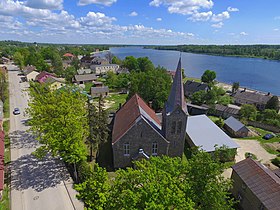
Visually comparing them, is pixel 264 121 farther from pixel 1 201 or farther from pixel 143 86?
pixel 1 201

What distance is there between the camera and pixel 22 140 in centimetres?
3528

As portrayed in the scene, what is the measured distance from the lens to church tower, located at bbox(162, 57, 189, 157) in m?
26.6

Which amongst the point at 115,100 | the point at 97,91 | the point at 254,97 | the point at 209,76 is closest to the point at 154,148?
the point at 115,100

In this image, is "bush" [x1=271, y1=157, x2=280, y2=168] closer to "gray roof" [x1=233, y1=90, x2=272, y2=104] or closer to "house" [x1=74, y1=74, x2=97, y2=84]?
"gray roof" [x1=233, y1=90, x2=272, y2=104]

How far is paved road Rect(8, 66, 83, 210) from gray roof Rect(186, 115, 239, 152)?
20168mm

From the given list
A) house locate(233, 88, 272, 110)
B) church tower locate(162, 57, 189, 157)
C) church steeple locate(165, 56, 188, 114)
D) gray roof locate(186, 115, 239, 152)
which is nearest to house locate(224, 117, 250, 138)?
gray roof locate(186, 115, 239, 152)

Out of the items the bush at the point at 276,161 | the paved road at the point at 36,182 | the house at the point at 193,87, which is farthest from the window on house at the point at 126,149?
the house at the point at 193,87

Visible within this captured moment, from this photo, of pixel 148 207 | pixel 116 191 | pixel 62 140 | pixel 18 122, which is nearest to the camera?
pixel 148 207

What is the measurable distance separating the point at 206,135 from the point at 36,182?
27.3m

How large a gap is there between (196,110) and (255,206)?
33809 millimetres

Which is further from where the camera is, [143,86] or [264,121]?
[143,86]

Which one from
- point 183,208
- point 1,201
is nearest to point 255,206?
point 183,208

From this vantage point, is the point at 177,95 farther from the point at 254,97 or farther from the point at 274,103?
the point at 254,97

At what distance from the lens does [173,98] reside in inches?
1059
